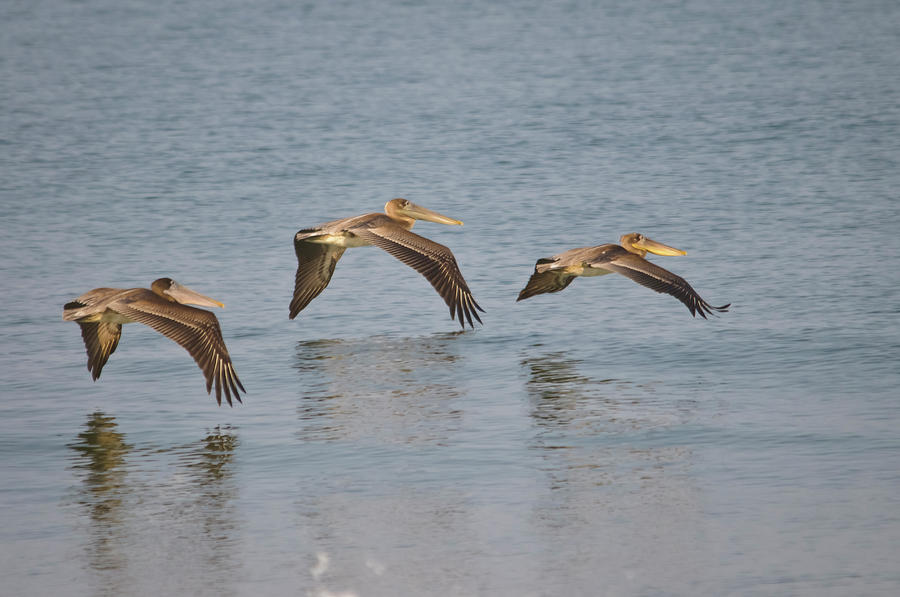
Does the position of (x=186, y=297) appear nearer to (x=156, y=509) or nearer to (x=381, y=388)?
(x=381, y=388)

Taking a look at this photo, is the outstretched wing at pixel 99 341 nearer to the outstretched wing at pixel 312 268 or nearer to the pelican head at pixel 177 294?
the pelican head at pixel 177 294

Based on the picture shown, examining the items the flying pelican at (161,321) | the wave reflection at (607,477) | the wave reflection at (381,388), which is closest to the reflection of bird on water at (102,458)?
the flying pelican at (161,321)

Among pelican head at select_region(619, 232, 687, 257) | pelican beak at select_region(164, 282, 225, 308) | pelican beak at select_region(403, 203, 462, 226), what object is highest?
pelican beak at select_region(403, 203, 462, 226)

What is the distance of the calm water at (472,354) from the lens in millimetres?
6062

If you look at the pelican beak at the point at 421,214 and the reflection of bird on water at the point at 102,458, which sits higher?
the pelican beak at the point at 421,214

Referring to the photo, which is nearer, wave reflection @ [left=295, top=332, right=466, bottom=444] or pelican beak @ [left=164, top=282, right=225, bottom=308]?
wave reflection @ [left=295, top=332, right=466, bottom=444]

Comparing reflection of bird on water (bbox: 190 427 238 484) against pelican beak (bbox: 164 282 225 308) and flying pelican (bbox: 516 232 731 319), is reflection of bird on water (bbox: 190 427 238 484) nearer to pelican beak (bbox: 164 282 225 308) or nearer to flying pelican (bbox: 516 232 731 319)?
pelican beak (bbox: 164 282 225 308)

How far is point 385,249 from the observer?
991 centimetres

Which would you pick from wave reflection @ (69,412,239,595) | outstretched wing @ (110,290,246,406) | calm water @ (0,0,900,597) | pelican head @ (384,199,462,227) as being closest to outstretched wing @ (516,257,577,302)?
calm water @ (0,0,900,597)

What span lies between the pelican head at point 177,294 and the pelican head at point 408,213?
2.77 m

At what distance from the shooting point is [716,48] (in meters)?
27.1

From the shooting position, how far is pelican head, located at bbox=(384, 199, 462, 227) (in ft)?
38.1

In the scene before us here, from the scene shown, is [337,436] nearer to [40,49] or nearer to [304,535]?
[304,535]

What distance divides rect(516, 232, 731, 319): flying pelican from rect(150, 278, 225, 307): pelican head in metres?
2.35
